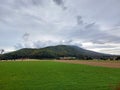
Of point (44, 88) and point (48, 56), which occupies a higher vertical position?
point (48, 56)

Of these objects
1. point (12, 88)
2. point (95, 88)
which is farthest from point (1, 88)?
point (95, 88)

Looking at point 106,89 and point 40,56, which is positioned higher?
point 40,56

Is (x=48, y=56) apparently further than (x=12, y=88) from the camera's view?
Yes

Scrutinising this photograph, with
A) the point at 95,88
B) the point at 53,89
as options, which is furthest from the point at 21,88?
the point at 95,88

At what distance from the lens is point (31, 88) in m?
16.6

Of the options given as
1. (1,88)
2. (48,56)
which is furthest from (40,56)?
(1,88)

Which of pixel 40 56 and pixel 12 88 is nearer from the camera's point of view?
pixel 12 88

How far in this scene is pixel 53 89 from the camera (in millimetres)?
16047

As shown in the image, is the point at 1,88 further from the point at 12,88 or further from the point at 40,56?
the point at 40,56

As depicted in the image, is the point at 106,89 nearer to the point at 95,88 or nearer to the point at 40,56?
the point at 95,88

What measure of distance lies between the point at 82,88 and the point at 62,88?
4.46ft

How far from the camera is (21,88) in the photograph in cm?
1672

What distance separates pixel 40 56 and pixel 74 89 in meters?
177

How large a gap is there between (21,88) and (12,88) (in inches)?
26.4
